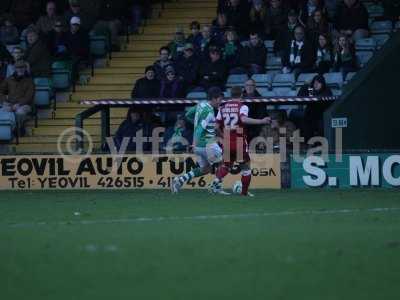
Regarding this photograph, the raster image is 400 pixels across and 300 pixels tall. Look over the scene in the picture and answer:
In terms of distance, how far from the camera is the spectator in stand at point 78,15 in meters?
27.0

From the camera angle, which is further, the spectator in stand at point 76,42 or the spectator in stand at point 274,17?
the spectator in stand at point 76,42

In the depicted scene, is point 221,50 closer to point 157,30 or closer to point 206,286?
point 157,30

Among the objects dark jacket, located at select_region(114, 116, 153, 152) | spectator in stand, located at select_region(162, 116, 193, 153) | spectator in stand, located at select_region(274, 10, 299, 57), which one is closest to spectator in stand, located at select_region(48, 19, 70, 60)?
dark jacket, located at select_region(114, 116, 153, 152)

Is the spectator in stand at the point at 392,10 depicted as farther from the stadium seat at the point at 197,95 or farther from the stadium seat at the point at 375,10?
the stadium seat at the point at 197,95

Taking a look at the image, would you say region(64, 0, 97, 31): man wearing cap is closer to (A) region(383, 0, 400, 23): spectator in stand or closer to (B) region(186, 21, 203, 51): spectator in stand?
(B) region(186, 21, 203, 51): spectator in stand

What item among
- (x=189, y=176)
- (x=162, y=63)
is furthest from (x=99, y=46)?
(x=189, y=176)

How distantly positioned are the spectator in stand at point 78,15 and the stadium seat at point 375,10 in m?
6.26

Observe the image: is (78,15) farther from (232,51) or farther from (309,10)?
(309,10)

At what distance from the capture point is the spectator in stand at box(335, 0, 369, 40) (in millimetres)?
24062

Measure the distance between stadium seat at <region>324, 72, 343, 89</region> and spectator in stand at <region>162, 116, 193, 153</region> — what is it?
2865mm

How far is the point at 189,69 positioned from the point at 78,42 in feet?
10.9

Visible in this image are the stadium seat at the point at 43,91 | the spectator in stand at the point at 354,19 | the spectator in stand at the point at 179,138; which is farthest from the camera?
the stadium seat at the point at 43,91

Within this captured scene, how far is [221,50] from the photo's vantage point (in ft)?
79.2

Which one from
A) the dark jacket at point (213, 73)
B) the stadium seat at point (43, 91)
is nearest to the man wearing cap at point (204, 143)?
the dark jacket at point (213, 73)
